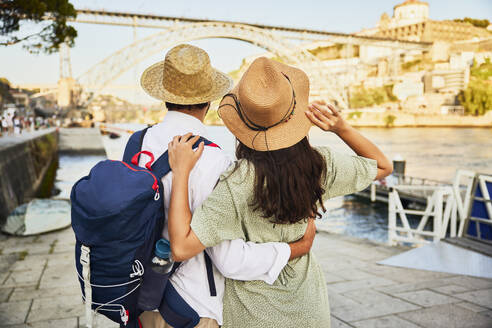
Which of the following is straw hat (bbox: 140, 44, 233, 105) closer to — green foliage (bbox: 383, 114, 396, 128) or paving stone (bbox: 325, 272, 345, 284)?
paving stone (bbox: 325, 272, 345, 284)

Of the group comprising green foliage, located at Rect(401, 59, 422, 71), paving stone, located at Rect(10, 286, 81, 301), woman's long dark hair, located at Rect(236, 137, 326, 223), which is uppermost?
green foliage, located at Rect(401, 59, 422, 71)

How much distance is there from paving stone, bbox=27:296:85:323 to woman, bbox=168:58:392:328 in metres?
1.46

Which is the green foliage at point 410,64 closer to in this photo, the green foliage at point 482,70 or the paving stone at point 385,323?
the green foliage at point 482,70

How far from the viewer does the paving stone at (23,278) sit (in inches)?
95.9

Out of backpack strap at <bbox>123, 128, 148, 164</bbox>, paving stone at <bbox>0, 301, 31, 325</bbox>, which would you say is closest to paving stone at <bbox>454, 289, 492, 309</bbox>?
backpack strap at <bbox>123, 128, 148, 164</bbox>

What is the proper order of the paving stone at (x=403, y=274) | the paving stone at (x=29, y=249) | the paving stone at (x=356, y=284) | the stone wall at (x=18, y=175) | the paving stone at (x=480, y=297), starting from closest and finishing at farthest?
the paving stone at (x=480, y=297) → the paving stone at (x=356, y=284) → the paving stone at (x=403, y=274) → the paving stone at (x=29, y=249) → the stone wall at (x=18, y=175)

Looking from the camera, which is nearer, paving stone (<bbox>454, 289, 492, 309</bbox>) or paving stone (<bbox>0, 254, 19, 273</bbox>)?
paving stone (<bbox>454, 289, 492, 309</bbox>)

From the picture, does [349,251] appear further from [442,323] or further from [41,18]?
[41,18]

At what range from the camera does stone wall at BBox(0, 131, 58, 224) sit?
4.63 m

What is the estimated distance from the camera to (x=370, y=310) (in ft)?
6.70

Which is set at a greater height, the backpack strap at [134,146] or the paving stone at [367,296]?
the backpack strap at [134,146]

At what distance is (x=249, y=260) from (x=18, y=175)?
583cm

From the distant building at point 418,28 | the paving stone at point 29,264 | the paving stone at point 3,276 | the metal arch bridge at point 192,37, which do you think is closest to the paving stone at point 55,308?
the paving stone at point 3,276

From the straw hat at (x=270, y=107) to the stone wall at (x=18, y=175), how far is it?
13.1ft
